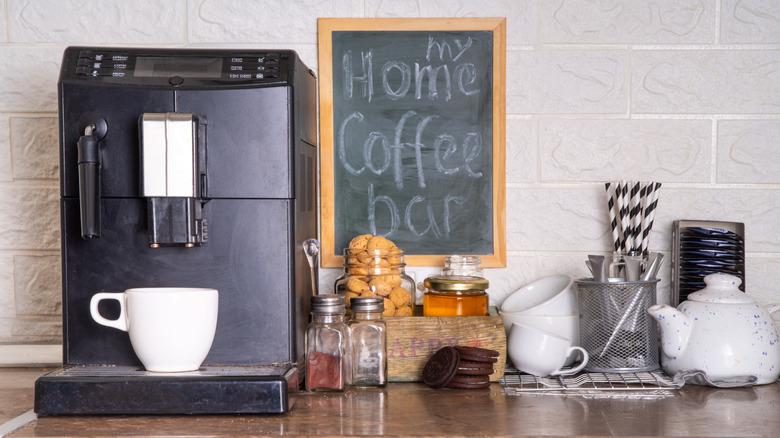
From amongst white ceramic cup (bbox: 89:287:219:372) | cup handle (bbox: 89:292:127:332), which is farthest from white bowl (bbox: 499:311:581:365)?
cup handle (bbox: 89:292:127:332)

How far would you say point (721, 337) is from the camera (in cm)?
133

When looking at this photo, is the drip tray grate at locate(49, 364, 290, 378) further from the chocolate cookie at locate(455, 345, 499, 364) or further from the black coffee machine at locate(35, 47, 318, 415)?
the chocolate cookie at locate(455, 345, 499, 364)

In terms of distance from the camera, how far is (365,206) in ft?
5.34

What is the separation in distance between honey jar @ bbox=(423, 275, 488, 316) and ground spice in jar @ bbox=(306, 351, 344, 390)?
9.0 inches

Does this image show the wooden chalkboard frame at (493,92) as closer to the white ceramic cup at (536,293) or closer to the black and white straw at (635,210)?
the white ceramic cup at (536,293)

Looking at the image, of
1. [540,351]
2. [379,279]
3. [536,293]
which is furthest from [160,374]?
[536,293]

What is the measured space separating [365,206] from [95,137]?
0.59 meters

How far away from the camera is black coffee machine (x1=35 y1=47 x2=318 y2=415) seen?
1.21 metres

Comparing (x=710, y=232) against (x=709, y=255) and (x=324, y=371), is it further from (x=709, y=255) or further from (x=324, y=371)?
(x=324, y=371)

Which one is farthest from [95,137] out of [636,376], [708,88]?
[708,88]

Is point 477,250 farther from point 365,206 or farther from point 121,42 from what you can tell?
point 121,42

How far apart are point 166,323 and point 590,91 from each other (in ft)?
3.16

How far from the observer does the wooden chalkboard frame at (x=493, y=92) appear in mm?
1612

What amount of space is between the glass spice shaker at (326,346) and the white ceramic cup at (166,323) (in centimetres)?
18
